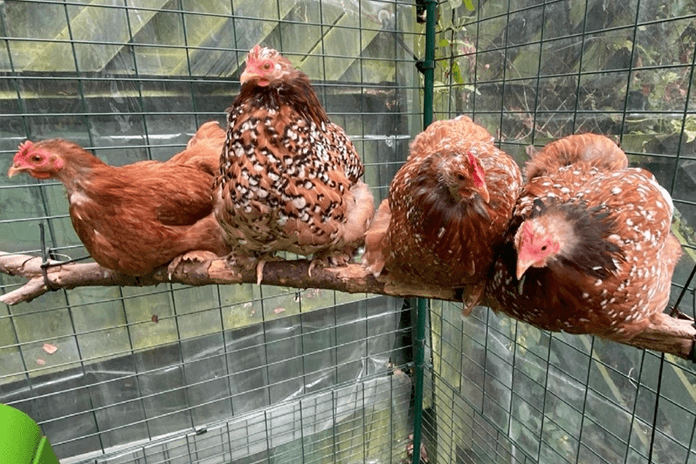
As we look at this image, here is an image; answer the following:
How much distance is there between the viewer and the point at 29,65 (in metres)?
1.92

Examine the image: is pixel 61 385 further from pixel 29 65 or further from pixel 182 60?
Answer: pixel 182 60

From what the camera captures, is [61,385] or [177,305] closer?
[61,385]

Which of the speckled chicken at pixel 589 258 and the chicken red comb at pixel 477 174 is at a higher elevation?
the chicken red comb at pixel 477 174

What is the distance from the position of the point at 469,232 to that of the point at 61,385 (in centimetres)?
237

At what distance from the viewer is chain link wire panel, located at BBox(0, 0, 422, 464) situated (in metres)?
2.00

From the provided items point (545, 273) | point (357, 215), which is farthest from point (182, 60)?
point (545, 273)

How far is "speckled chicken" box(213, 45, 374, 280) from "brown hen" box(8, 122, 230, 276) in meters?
0.24

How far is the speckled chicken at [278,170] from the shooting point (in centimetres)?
142

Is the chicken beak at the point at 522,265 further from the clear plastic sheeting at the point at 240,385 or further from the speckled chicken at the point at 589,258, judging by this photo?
the clear plastic sheeting at the point at 240,385

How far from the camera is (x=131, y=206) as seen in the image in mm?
1624

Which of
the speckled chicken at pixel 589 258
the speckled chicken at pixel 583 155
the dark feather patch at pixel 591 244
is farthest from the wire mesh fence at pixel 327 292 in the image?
the dark feather patch at pixel 591 244

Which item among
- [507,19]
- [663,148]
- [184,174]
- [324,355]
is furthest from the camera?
[324,355]

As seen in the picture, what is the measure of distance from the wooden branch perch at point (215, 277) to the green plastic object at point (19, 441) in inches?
21.3

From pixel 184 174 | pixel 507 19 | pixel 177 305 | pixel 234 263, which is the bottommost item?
pixel 177 305
